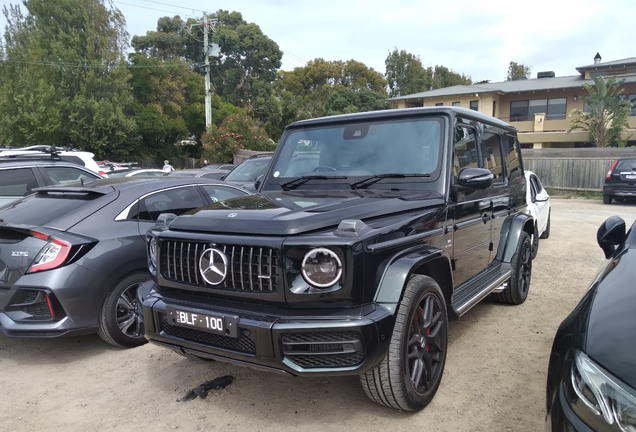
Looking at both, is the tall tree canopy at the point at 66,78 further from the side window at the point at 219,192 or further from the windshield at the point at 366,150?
the windshield at the point at 366,150

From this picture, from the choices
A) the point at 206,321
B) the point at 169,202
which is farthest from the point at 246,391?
the point at 169,202

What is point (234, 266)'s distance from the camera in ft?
9.16

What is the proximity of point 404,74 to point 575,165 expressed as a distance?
120 feet

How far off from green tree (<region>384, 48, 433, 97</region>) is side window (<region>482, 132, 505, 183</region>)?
171ft

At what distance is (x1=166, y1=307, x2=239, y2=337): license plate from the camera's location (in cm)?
272

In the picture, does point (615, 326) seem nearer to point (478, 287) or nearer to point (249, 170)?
point (478, 287)

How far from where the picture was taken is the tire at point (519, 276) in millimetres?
5062

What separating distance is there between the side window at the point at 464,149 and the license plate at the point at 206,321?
2.14m

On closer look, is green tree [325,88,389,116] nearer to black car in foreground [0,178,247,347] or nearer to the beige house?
the beige house

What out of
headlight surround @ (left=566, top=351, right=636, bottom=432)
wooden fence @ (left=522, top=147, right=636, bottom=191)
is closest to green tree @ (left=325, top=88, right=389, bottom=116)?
wooden fence @ (left=522, top=147, right=636, bottom=191)

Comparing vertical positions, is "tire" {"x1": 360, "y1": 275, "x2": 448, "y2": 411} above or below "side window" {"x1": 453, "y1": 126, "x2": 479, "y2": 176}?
below

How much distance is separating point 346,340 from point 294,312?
13.2 inches

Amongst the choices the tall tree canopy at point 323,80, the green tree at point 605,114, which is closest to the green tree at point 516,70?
the tall tree canopy at point 323,80

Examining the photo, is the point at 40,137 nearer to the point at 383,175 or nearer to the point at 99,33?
the point at 99,33
